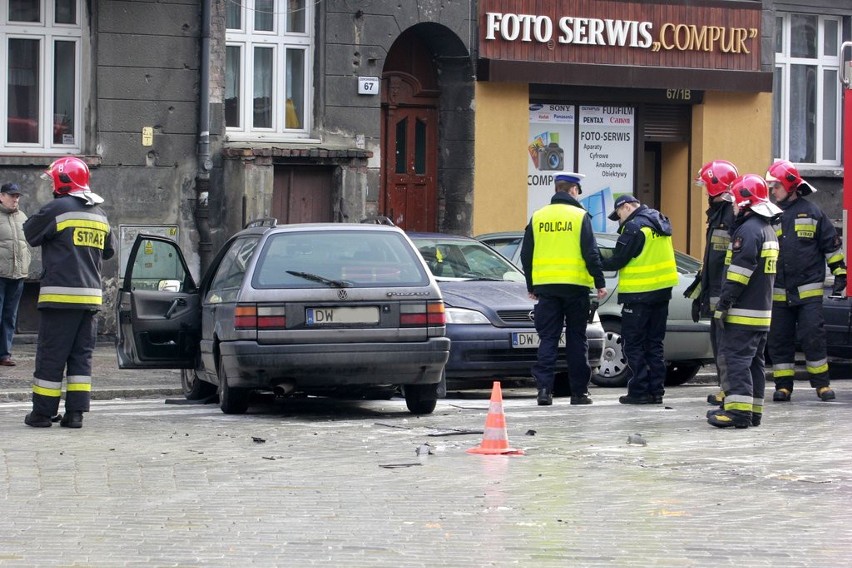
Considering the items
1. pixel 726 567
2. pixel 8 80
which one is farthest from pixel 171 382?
pixel 726 567

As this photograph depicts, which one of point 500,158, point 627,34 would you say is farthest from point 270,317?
point 627,34

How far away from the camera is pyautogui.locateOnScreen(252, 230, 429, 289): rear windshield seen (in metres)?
11.1

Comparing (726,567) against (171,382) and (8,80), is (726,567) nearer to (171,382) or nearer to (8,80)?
(171,382)

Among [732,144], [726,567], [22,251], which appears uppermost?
[732,144]

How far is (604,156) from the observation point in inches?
899

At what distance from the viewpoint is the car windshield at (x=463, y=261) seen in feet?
45.5

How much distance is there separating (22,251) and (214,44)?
16.4 ft

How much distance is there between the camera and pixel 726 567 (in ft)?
20.7

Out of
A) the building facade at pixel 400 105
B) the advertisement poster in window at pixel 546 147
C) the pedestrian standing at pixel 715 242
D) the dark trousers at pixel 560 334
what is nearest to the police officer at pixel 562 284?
the dark trousers at pixel 560 334

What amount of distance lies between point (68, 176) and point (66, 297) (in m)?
0.85

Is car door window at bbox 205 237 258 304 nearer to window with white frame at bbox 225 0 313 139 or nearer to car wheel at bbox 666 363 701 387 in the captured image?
car wheel at bbox 666 363 701 387

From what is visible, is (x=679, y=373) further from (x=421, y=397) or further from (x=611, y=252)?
(x=421, y=397)

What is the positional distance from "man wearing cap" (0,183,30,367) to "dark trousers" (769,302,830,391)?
743cm

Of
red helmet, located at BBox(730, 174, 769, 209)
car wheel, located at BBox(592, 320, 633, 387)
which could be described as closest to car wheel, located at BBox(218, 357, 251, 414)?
red helmet, located at BBox(730, 174, 769, 209)
